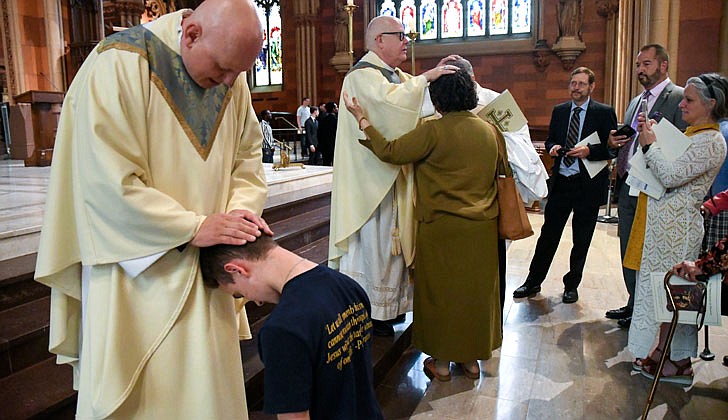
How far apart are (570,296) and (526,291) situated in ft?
1.07

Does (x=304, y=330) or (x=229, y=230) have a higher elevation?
(x=229, y=230)

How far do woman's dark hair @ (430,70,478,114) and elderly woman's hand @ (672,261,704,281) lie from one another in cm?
117

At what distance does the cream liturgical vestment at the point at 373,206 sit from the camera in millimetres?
2818

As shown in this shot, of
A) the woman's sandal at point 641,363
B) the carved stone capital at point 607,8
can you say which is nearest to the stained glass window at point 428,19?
the carved stone capital at point 607,8

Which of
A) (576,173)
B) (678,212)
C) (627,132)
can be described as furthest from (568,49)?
(678,212)

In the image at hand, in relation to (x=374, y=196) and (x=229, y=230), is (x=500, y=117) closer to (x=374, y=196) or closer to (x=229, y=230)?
(x=374, y=196)

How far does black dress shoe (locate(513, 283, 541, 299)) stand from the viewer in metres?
4.35

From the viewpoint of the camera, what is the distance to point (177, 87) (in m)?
1.35

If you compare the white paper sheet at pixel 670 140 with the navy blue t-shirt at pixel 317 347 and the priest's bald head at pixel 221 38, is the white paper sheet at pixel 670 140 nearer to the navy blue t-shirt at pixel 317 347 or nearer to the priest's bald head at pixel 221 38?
the navy blue t-shirt at pixel 317 347

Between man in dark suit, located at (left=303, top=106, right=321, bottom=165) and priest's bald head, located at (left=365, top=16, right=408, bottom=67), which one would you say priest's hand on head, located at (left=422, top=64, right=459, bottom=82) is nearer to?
priest's bald head, located at (left=365, top=16, right=408, bottom=67)

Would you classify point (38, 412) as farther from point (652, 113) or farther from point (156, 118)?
point (652, 113)

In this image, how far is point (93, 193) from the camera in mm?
1217

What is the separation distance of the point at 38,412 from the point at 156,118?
1.08 meters

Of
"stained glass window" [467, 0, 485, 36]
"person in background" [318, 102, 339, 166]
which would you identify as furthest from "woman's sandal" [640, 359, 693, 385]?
"stained glass window" [467, 0, 485, 36]
